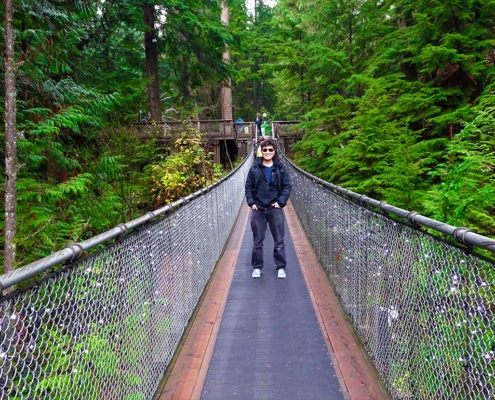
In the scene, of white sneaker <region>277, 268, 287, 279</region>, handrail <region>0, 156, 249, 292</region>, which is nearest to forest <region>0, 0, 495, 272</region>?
white sneaker <region>277, 268, 287, 279</region>

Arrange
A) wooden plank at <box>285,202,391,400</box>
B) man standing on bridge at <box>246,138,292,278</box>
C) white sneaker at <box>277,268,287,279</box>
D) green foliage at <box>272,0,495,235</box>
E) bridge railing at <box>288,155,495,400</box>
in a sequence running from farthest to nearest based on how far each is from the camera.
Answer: green foliage at <box>272,0,495,235</box>
white sneaker at <box>277,268,287,279</box>
man standing on bridge at <box>246,138,292,278</box>
wooden plank at <box>285,202,391,400</box>
bridge railing at <box>288,155,495,400</box>

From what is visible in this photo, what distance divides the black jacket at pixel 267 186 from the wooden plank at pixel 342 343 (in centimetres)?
103

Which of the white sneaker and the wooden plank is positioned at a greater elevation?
the white sneaker

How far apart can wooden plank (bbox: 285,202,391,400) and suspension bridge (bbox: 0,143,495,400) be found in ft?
0.05

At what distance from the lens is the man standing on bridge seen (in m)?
4.61

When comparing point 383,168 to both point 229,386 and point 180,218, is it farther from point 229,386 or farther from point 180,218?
point 229,386

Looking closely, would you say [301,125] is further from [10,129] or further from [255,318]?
[255,318]

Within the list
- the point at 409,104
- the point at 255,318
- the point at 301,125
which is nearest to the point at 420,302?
the point at 255,318

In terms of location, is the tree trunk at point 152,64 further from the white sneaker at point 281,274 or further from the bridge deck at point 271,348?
the bridge deck at point 271,348

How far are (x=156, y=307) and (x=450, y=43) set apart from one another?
7.36 metres

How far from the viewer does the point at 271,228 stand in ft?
15.6

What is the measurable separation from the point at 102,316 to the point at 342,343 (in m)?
1.99

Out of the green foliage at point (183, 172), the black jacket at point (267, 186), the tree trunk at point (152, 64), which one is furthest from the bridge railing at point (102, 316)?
the tree trunk at point (152, 64)

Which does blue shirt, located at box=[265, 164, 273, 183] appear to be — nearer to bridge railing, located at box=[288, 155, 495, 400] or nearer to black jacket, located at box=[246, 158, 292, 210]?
black jacket, located at box=[246, 158, 292, 210]
